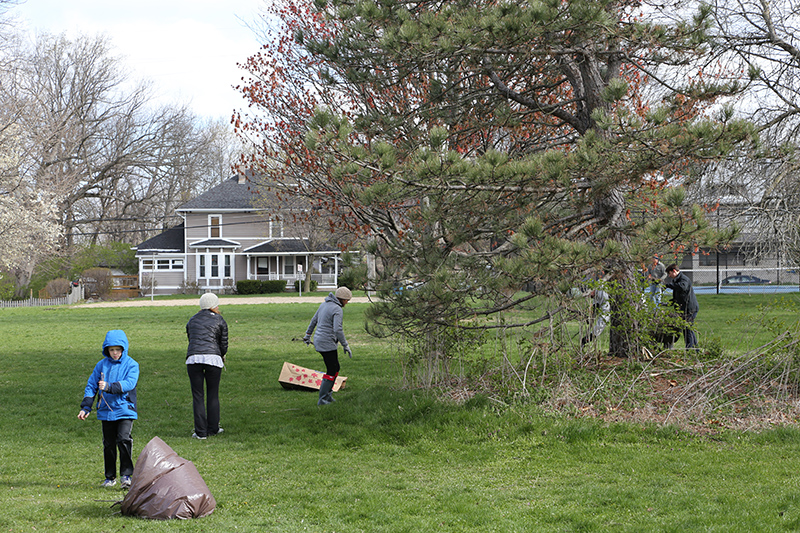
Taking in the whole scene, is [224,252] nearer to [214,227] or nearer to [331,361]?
[214,227]

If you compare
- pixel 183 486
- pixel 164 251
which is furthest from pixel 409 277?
pixel 164 251

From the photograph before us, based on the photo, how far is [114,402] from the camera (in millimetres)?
6258

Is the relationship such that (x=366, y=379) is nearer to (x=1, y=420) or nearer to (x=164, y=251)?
(x=1, y=420)

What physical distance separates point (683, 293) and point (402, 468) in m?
6.94

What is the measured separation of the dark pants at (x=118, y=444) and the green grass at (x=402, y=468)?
0.76ft

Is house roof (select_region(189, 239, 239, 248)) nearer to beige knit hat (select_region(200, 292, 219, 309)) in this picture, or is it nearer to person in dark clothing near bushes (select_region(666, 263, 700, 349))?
person in dark clothing near bushes (select_region(666, 263, 700, 349))

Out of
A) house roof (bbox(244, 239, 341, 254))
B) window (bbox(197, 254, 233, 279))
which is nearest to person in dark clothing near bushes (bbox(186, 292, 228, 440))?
house roof (bbox(244, 239, 341, 254))

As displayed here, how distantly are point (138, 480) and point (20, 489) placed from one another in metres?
1.75

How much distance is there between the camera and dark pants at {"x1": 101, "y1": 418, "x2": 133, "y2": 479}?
6.27 meters

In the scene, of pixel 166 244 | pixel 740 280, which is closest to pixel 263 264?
pixel 166 244

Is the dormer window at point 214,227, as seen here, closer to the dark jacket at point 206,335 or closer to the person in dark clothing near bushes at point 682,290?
the person in dark clothing near bushes at point 682,290

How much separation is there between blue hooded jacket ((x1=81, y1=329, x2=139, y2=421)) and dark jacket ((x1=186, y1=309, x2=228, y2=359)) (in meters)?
1.83

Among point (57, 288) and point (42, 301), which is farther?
point (57, 288)

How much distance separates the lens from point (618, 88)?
7012 millimetres
